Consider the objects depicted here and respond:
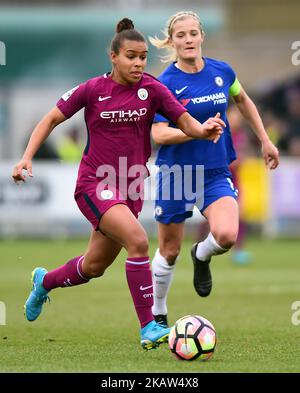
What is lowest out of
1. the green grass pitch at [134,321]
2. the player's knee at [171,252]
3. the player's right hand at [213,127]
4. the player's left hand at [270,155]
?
the green grass pitch at [134,321]

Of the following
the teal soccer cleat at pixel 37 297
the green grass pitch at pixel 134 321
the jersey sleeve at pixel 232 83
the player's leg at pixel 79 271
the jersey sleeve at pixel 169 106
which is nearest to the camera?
the green grass pitch at pixel 134 321

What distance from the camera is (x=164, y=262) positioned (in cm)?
901

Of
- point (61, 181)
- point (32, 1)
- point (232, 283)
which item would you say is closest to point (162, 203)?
point (232, 283)

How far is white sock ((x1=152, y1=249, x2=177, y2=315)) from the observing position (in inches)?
353

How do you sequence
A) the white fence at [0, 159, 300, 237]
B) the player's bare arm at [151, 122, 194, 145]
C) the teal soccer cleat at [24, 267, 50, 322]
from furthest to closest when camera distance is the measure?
the white fence at [0, 159, 300, 237] → the teal soccer cleat at [24, 267, 50, 322] → the player's bare arm at [151, 122, 194, 145]

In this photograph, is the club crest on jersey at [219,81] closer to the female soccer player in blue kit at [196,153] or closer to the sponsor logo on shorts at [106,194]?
the female soccer player in blue kit at [196,153]

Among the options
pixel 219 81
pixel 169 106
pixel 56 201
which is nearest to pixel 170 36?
pixel 219 81

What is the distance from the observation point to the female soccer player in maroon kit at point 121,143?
7477mm

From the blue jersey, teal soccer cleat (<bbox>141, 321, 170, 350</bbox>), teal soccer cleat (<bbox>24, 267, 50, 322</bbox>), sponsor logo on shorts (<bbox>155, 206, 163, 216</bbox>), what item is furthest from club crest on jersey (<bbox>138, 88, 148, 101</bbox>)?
teal soccer cleat (<bbox>24, 267, 50, 322</bbox>)

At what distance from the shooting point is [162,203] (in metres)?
8.89

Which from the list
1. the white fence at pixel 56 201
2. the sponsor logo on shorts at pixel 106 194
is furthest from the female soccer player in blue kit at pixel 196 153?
the white fence at pixel 56 201

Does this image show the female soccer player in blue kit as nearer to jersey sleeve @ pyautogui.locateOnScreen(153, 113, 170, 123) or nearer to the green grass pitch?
jersey sleeve @ pyautogui.locateOnScreen(153, 113, 170, 123)

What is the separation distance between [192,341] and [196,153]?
2.11m

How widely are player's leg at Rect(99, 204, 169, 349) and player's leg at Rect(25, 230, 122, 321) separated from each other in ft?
A: 1.32
